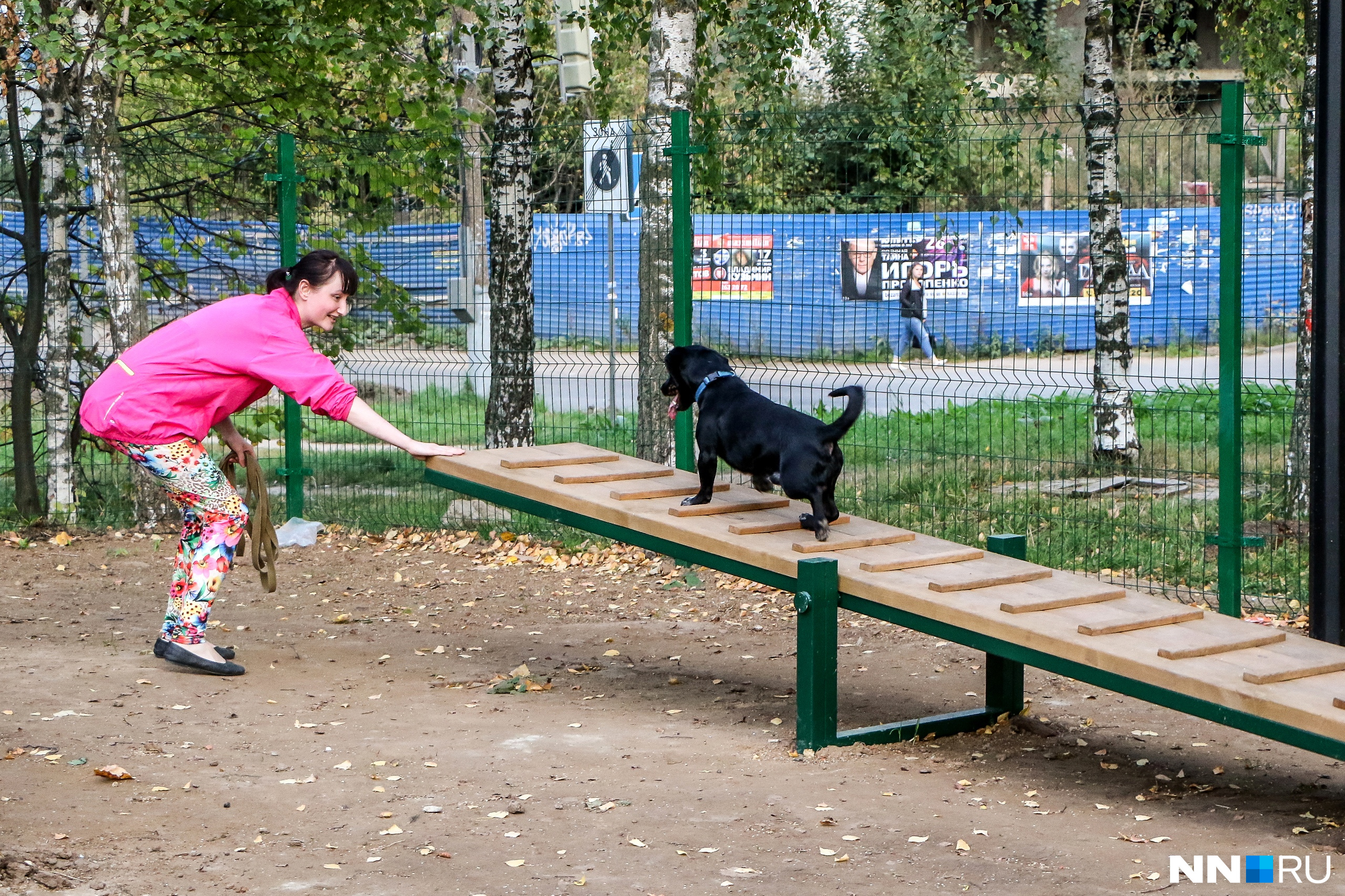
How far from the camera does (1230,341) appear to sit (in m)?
6.57

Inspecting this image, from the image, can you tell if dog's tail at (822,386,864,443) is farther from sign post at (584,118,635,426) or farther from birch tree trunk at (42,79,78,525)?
birch tree trunk at (42,79,78,525)

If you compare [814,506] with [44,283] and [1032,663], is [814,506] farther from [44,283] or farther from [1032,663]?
[44,283]

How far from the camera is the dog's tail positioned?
5.15m

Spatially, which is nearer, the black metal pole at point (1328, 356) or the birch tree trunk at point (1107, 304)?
the black metal pole at point (1328, 356)

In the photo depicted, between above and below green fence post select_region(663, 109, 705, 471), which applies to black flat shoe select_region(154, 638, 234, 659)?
below

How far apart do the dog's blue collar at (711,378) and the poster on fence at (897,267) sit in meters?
1.94

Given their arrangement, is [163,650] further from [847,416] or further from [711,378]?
[847,416]

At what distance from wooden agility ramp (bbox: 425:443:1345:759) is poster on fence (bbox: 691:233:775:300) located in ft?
6.63

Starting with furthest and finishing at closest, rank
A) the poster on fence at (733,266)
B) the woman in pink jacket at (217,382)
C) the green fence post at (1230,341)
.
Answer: the poster on fence at (733,266) < the green fence post at (1230,341) < the woman in pink jacket at (217,382)

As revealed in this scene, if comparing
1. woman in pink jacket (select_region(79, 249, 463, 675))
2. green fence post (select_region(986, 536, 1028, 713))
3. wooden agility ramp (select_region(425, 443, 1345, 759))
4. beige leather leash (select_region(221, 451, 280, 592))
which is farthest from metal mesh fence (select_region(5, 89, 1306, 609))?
beige leather leash (select_region(221, 451, 280, 592))

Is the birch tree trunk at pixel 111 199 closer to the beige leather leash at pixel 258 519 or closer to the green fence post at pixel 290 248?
the green fence post at pixel 290 248

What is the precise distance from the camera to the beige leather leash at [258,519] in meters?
6.19

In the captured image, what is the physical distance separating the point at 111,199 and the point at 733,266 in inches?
169

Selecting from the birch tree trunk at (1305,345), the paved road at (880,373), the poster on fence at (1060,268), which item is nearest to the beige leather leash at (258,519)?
the paved road at (880,373)
